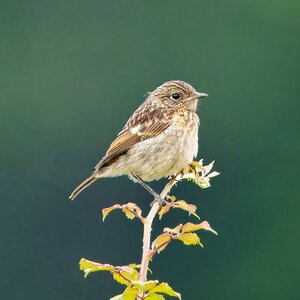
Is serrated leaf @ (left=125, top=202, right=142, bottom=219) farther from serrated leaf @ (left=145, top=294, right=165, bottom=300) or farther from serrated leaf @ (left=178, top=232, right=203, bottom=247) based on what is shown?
serrated leaf @ (left=145, top=294, right=165, bottom=300)

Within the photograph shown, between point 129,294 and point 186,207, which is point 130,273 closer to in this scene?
point 129,294

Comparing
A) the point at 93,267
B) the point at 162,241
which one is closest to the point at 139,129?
the point at 162,241

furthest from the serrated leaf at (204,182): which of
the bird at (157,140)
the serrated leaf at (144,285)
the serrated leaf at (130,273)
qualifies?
the bird at (157,140)

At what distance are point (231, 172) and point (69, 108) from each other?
258 inches

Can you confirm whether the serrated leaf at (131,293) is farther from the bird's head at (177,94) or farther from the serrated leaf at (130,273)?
the bird's head at (177,94)

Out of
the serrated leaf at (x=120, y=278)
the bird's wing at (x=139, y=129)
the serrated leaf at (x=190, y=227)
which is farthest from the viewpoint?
the bird's wing at (x=139, y=129)

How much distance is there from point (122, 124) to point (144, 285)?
79.7 ft

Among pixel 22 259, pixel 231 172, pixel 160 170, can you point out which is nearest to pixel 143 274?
pixel 160 170

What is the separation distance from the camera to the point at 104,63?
120ft

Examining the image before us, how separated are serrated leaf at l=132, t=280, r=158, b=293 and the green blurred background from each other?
19.7 metres

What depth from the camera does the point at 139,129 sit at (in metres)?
5.47

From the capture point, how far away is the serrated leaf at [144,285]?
8.98 ft

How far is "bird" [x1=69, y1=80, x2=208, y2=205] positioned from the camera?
16.5ft

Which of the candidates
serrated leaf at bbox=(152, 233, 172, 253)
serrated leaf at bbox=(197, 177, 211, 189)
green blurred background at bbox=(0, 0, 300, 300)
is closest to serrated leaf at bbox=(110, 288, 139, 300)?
serrated leaf at bbox=(152, 233, 172, 253)
